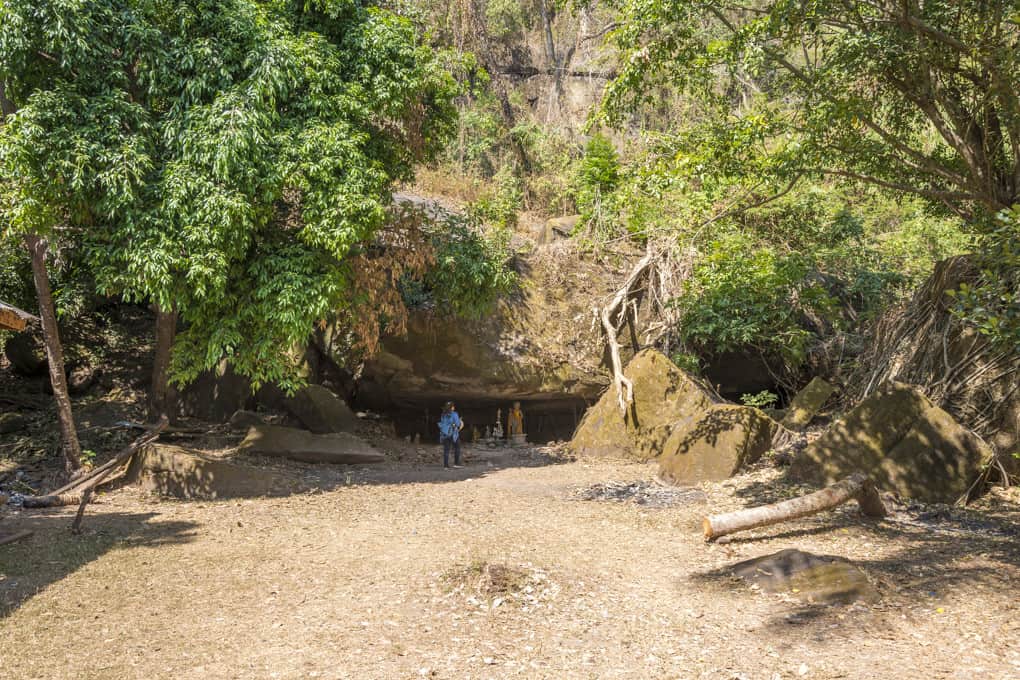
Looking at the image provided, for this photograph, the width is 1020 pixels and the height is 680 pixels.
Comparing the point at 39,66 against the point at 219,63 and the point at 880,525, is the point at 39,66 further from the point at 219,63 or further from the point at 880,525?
the point at 880,525

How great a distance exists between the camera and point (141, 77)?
10523mm

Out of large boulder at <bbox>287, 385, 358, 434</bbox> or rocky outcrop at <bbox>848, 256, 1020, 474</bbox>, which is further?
large boulder at <bbox>287, 385, 358, 434</bbox>

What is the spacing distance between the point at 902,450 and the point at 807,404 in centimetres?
478

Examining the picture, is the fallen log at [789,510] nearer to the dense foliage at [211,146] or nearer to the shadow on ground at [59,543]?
the shadow on ground at [59,543]

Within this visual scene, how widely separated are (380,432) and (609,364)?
5887 mm

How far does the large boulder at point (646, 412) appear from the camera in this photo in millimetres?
14195

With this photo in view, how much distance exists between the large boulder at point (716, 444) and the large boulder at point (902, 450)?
4.23 feet

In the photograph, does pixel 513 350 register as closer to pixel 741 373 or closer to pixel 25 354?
pixel 741 373

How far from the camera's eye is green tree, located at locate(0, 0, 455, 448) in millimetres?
9758

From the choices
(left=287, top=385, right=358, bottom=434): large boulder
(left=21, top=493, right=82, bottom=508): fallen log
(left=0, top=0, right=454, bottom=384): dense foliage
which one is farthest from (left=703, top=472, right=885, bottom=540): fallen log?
(left=287, top=385, right=358, bottom=434): large boulder

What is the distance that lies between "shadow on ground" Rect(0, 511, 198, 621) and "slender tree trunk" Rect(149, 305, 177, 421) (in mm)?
3646

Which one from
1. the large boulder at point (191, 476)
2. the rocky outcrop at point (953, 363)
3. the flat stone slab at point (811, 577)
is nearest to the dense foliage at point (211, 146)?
the large boulder at point (191, 476)

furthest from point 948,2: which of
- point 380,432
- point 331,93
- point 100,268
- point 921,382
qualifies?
point 380,432

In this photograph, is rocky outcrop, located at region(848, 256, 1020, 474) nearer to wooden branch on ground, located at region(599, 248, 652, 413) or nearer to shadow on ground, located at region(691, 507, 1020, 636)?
shadow on ground, located at region(691, 507, 1020, 636)
